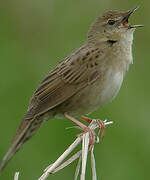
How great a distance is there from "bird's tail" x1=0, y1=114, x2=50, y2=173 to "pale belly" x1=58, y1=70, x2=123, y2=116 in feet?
0.97

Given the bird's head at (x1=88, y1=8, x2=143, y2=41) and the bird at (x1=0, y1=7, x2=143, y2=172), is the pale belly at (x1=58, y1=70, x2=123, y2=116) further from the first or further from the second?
the bird's head at (x1=88, y1=8, x2=143, y2=41)

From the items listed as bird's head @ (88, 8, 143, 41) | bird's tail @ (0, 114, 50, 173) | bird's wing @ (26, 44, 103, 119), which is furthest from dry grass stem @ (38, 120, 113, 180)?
bird's head @ (88, 8, 143, 41)

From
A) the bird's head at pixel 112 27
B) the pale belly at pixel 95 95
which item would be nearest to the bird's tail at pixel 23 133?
the pale belly at pixel 95 95

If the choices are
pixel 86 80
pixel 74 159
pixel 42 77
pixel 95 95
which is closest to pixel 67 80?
pixel 86 80

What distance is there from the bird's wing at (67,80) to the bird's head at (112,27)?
0.69 ft

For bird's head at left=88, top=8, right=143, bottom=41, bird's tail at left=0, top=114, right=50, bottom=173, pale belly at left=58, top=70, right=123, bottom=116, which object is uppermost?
bird's head at left=88, top=8, right=143, bottom=41

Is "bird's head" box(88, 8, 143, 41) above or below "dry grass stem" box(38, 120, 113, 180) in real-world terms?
above

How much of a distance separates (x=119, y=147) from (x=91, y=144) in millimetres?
919

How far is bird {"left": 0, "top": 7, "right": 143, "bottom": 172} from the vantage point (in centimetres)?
642

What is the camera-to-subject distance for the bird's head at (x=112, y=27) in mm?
6578

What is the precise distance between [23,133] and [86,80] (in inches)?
28.9

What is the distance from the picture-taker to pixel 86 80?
21.4ft

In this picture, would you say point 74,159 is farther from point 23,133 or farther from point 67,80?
point 67,80

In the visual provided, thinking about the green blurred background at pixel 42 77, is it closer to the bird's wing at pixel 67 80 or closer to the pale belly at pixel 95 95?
the pale belly at pixel 95 95
